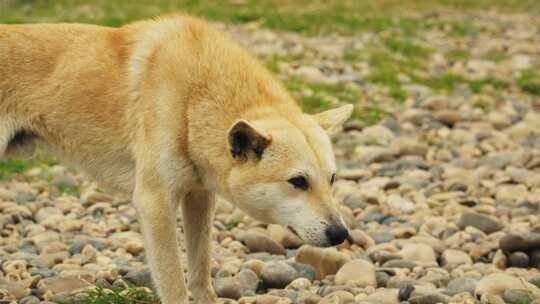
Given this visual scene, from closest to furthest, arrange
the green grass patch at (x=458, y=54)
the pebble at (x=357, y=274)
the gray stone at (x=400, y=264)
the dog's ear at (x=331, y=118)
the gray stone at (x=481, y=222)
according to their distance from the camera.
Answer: the dog's ear at (x=331, y=118) < the pebble at (x=357, y=274) < the gray stone at (x=400, y=264) < the gray stone at (x=481, y=222) < the green grass patch at (x=458, y=54)

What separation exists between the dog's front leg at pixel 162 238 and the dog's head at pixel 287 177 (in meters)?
0.47

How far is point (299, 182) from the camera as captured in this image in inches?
223

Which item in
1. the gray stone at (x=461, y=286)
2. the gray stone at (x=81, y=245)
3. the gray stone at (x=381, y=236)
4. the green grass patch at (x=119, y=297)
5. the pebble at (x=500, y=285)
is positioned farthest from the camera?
the gray stone at (x=381, y=236)

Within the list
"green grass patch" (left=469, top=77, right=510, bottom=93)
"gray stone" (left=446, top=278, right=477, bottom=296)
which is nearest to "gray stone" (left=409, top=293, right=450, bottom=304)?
"gray stone" (left=446, top=278, right=477, bottom=296)

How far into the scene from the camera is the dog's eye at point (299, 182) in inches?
223

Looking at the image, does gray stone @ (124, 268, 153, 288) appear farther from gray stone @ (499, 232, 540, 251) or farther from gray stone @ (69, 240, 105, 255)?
gray stone @ (499, 232, 540, 251)

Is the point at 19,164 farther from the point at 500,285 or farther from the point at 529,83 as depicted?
the point at 529,83

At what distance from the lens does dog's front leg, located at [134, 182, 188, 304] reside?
5.98 m

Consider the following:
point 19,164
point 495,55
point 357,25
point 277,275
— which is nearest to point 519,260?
point 277,275

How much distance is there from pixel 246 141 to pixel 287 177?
336 mm

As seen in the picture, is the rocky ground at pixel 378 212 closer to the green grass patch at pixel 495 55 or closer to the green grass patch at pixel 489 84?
the green grass patch at pixel 489 84

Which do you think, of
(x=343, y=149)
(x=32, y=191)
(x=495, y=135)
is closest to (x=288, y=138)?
(x=32, y=191)

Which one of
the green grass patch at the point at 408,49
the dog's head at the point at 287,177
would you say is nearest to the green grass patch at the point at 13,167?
the dog's head at the point at 287,177

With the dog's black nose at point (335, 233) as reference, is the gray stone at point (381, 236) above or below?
below
